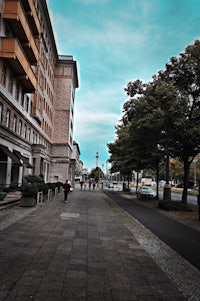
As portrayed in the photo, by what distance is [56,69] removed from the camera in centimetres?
5147

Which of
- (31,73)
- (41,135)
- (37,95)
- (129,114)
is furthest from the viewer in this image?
(41,135)

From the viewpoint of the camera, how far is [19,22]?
2077 cm

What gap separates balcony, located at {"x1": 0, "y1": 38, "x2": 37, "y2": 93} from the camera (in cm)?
1984

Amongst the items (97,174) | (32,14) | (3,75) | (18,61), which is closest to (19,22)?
(18,61)

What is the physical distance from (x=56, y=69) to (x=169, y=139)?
39.3m

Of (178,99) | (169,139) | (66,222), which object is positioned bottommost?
(66,222)

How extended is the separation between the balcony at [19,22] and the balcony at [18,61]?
181 centimetres

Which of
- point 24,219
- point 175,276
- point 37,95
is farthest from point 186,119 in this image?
point 37,95

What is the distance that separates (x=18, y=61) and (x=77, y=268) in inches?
772

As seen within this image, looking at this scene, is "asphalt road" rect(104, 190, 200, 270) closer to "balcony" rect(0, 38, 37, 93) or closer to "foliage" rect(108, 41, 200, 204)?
"foliage" rect(108, 41, 200, 204)

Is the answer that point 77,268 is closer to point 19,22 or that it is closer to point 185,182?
point 185,182

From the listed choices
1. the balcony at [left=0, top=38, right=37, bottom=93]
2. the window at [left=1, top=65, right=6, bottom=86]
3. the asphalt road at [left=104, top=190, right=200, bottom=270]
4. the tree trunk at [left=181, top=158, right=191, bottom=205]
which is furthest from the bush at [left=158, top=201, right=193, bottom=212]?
the window at [left=1, top=65, right=6, bottom=86]

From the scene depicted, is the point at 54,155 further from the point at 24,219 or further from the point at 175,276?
the point at 175,276

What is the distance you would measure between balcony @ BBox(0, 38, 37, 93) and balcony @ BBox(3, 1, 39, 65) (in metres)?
1.81
